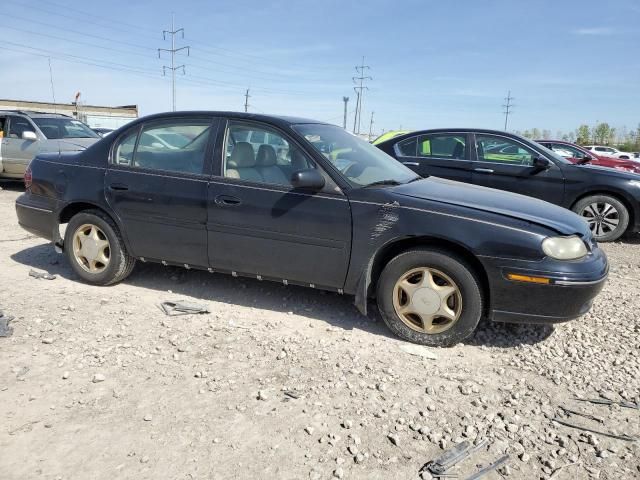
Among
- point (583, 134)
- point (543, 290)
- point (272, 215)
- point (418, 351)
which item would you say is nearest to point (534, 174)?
point (543, 290)

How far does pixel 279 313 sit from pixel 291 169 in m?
1.18

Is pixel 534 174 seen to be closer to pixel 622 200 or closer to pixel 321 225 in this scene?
pixel 622 200

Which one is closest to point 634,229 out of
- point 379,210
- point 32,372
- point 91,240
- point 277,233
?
point 379,210

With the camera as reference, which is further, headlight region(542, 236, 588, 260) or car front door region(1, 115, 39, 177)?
car front door region(1, 115, 39, 177)

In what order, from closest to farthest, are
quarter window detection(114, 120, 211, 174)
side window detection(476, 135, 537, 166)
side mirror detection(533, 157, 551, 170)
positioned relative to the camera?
quarter window detection(114, 120, 211, 174) → side mirror detection(533, 157, 551, 170) → side window detection(476, 135, 537, 166)

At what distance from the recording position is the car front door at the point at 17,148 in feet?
33.4

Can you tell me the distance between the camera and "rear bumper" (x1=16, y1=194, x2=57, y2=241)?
15.6 ft

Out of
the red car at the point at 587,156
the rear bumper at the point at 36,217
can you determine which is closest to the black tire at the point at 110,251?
the rear bumper at the point at 36,217

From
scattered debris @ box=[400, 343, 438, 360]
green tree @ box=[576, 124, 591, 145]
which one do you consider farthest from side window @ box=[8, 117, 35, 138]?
green tree @ box=[576, 124, 591, 145]

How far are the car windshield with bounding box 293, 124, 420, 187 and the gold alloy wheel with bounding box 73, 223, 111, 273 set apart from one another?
6.81 ft

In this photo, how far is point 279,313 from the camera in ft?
13.5

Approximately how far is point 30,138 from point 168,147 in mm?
7263

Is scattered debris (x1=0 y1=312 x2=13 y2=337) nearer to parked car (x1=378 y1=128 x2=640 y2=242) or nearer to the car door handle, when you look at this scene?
the car door handle

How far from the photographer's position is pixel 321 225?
145 inches
